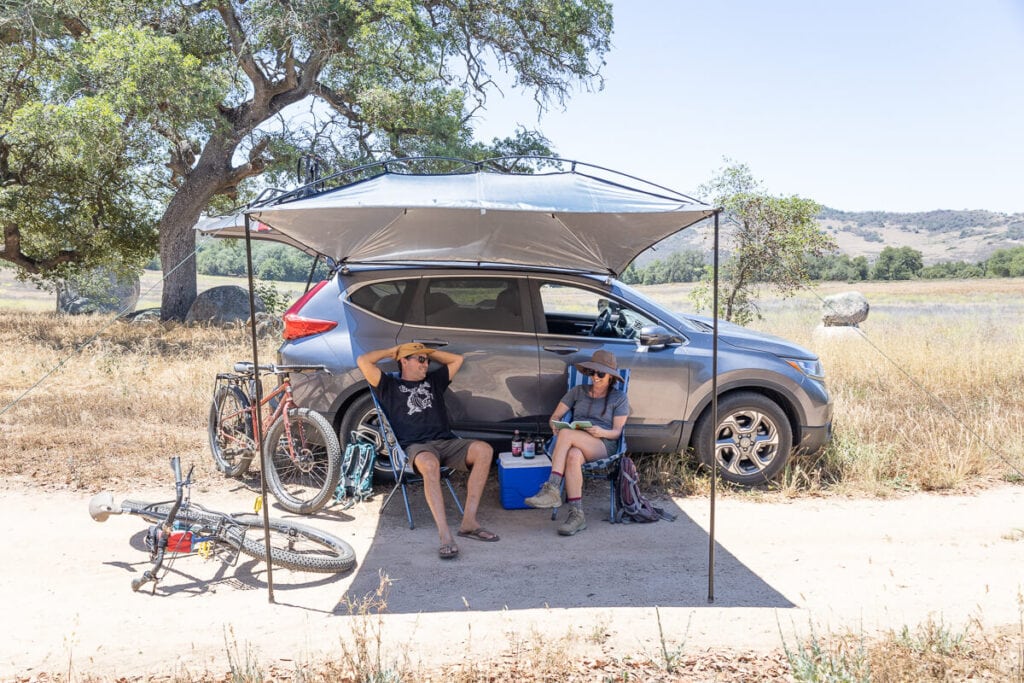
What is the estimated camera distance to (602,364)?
5930 mm

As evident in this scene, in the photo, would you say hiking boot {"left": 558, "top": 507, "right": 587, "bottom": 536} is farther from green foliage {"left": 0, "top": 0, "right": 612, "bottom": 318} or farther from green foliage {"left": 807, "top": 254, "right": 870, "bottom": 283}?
green foliage {"left": 807, "top": 254, "right": 870, "bottom": 283}

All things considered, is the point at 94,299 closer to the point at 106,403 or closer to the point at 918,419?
the point at 106,403

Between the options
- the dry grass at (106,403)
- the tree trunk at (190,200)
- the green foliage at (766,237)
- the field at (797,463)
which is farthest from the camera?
the tree trunk at (190,200)

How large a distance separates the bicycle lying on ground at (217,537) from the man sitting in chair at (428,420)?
0.82 m

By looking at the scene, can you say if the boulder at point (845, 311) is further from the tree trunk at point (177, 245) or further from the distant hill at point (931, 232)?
the distant hill at point (931, 232)

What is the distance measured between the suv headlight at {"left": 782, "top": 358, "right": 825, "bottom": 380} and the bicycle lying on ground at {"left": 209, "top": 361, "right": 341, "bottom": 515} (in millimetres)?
3789

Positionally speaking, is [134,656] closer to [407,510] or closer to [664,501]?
[407,510]

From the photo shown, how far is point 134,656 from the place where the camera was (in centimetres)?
387

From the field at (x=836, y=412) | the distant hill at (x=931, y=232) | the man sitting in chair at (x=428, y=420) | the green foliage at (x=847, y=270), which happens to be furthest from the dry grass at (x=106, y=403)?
the distant hill at (x=931, y=232)

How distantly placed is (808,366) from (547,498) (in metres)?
2.62

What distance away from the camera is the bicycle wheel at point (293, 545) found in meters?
4.87

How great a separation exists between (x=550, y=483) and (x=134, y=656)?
9.47 ft

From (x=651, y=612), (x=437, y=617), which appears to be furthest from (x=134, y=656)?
(x=651, y=612)

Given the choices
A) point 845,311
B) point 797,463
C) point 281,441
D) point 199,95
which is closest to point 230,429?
point 281,441
